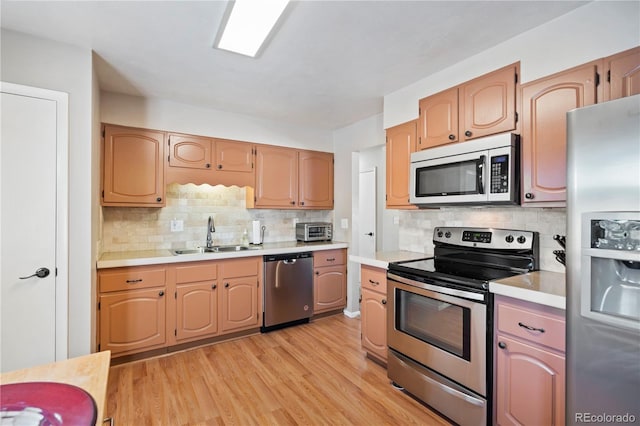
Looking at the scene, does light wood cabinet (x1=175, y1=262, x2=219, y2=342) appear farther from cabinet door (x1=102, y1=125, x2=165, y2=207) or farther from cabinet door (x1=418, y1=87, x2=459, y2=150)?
cabinet door (x1=418, y1=87, x2=459, y2=150)

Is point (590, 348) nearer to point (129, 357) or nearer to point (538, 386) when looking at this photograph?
point (538, 386)

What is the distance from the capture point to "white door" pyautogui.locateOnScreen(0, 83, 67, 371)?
1906mm

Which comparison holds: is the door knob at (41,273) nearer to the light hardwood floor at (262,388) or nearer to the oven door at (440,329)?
the light hardwood floor at (262,388)

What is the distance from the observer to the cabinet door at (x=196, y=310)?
288 cm

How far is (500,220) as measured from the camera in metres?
2.28

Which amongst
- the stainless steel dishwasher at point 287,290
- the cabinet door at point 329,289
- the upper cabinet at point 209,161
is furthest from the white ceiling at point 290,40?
the cabinet door at point 329,289

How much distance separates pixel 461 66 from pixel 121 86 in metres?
2.90

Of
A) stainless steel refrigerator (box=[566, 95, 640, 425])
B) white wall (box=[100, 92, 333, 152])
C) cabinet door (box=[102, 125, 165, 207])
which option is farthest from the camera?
white wall (box=[100, 92, 333, 152])

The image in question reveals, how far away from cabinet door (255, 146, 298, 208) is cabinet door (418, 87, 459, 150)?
5.82 ft

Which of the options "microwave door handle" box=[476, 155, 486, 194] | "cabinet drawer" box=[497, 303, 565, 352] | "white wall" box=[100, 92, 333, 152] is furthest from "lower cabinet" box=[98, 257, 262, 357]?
"cabinet drawer" box=[497, 303, 565, 352]

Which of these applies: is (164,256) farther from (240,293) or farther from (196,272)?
(240,293)

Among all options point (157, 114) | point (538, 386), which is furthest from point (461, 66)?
point (157, 114)

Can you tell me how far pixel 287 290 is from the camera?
3.47 m

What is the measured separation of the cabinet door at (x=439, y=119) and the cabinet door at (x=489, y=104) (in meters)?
0.06
